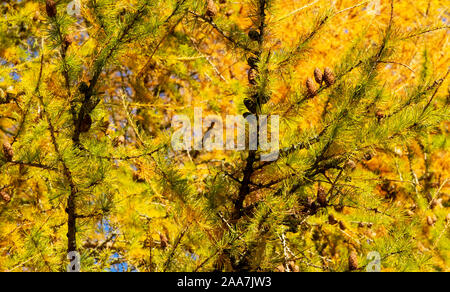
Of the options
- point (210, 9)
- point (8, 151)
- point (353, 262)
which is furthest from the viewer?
point (210, 9)

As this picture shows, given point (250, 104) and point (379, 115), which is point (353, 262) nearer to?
point (379, 115)

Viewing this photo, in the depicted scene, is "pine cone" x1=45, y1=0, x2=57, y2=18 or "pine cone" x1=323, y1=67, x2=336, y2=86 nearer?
"pine cone" x1=45, y1=0, x2=57, y2=18

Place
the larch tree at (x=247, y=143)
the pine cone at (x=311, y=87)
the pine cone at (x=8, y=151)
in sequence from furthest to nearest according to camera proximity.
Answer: the pine cone at (x=311, y=87)
the larch tree at (x=247, y=143)
the pine cone at (x=8, y=151)

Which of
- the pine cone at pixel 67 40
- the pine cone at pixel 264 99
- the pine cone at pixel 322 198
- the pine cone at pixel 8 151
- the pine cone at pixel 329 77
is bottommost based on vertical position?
the pine cone at pixel 322 198

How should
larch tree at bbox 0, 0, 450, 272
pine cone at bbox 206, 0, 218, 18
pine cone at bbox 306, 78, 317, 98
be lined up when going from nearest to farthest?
larch tree at bbox 0, 0, 450, 272, pine cone at bbox 306, 78, 317, 98, pine cone at bbox 206, 0, 218, 18

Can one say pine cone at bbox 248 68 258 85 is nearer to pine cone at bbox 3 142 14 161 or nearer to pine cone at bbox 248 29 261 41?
pine cone at bbox 248 29 261 41

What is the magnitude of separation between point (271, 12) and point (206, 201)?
0.89 meters

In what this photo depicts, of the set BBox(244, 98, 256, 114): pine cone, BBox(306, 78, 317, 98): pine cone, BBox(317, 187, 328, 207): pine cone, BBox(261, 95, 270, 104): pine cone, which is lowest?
BBox(317, 187, 328, 207): pine cone

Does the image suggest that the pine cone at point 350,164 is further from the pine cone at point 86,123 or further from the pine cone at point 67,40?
the pine cone at point 67,40

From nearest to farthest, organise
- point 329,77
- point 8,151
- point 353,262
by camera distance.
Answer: point 8,151 → point 353,262 → point 329,77

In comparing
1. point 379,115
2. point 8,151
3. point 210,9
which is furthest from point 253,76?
point 8,151

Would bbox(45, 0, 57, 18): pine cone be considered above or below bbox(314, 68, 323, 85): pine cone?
above

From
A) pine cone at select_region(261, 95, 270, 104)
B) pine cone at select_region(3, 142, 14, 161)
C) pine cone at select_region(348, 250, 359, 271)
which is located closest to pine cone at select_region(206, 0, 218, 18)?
pine cone at select_region(261, 95, 270, 104)

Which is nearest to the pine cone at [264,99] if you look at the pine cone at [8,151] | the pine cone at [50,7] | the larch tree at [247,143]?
the larch tree at [247,143]
